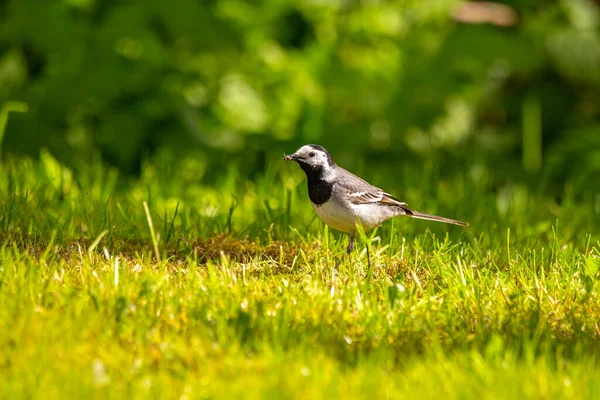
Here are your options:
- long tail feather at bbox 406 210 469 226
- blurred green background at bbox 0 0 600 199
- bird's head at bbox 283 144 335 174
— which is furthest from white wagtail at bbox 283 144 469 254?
blurred green background at bbox 0 0 600 199

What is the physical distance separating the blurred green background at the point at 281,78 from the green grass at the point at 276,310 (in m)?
2.53

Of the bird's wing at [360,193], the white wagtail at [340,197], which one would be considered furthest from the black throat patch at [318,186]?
the bird's wing at [360,193]

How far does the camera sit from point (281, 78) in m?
9.44

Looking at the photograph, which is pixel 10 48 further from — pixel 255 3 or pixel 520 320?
pixel 520 320

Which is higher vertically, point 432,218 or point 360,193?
point 360,193

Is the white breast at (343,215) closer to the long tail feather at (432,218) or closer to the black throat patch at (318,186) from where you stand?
the black throat patch at (318,186)

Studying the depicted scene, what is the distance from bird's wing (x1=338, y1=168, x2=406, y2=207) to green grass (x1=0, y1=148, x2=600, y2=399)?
25 cm

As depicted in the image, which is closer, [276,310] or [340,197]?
[276,310]

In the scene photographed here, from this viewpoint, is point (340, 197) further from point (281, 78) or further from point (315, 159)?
point (281, 78)

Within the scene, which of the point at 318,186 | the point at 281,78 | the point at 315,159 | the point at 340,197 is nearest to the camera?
the point at 340,197

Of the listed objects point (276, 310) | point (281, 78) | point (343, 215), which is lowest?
point (276, 310)

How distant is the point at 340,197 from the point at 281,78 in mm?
3953

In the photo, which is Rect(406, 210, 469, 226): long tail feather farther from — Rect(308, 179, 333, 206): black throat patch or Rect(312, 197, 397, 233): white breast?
Rect(308, 179, 333, 206): black throat patch

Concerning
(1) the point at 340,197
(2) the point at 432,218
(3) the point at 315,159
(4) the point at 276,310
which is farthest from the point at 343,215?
(4) the point at 276,310
